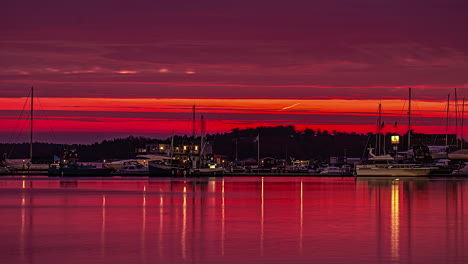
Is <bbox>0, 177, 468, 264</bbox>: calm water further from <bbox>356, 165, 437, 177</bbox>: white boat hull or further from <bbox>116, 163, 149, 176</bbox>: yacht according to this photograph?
<bbox>116, 163, 149, 176</bbox>: yacht

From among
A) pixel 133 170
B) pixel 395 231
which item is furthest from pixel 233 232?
pixel 133 170

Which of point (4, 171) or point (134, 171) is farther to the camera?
point (134, 171)

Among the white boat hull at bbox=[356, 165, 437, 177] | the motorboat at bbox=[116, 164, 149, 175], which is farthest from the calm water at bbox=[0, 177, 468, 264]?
the motorboat at bbox=[116, 164, 149, 175]

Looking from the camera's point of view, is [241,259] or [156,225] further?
[156,225]

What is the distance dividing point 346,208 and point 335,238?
2029cm

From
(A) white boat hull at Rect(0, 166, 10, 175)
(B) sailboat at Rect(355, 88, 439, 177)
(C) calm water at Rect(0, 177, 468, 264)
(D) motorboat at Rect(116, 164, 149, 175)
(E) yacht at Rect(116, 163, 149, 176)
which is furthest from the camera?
(D) motorboat at Rect(116, 164, 149, 175)

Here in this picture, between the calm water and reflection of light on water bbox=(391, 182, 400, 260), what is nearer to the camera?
the calm water

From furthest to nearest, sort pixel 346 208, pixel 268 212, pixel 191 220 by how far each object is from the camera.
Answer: pixel 346 208 → pixel 268 212 → pixel 191 220

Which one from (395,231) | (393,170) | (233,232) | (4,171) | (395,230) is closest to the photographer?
(233,232)

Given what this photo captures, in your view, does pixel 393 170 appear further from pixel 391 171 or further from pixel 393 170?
pixel 391 171

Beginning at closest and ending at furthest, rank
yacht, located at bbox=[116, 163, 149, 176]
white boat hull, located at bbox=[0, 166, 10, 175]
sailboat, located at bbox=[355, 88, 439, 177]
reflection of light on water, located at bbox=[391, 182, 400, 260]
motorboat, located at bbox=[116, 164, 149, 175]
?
reflection of light on water, located at bbox=[391, 182, 400, 260]
sailboat, located at bbox=[355, 88, 439, 177]
white boat hull, located at bbox=[0, 166, 10, 175]
yacht, located at bbox=[116, 163, 149, 176]
motorboat, located at bbox=[116, 164, 149, 175]

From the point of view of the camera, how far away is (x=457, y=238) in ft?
112

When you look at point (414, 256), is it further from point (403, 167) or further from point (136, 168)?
point (136, 168)

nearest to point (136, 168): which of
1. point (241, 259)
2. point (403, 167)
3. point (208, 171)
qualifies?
point (208, 171)
